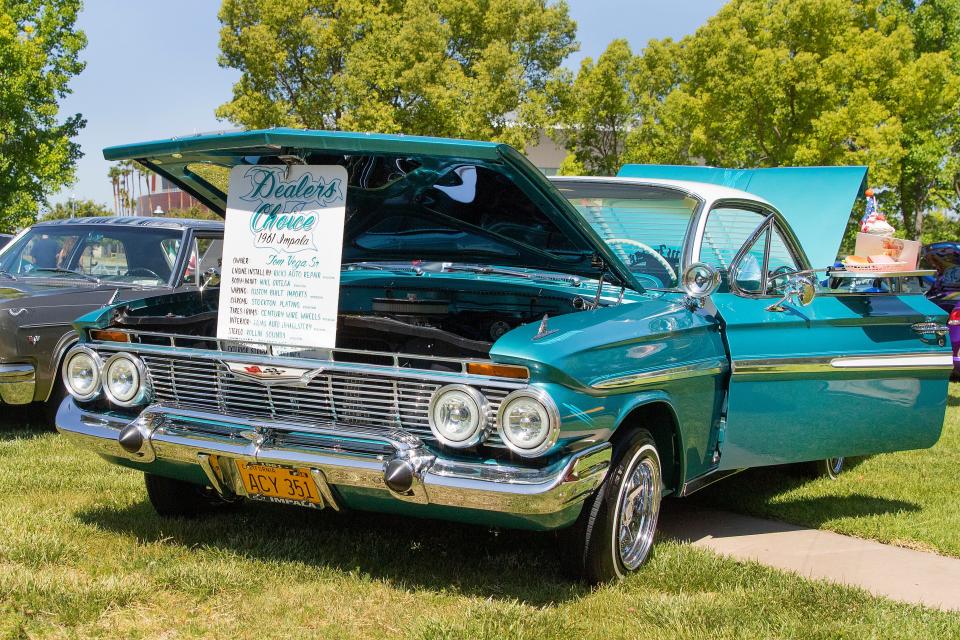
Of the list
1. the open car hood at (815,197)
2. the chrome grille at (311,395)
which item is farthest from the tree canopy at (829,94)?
the chrome grille at (311,395)

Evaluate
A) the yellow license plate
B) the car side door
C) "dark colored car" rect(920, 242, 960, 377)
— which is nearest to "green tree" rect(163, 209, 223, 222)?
the yellow license plate

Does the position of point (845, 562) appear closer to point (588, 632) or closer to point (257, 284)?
point (588, 632)

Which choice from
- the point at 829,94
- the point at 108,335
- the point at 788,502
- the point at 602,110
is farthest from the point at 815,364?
the point at 602,110

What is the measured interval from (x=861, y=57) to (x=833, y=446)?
16.6 meters

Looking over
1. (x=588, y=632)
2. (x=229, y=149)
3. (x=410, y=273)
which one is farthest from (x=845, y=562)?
(x=229, y=149)

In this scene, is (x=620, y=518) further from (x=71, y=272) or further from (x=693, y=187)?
(x=71, y=272)

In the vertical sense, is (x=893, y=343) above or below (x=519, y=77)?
below

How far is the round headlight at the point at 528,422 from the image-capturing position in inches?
119

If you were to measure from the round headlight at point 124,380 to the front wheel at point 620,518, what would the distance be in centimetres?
187

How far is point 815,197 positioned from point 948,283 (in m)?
4.52

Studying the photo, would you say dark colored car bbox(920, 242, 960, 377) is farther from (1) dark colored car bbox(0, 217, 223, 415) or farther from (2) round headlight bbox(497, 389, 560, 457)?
(2) round headlight bbox(497, 389, 560, 457)

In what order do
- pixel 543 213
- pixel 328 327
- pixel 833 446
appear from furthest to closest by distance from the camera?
pixel 833 446 < pixel 543 213 < pixel 328 327

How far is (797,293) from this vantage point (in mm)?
4293

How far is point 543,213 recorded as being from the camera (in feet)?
12.8
